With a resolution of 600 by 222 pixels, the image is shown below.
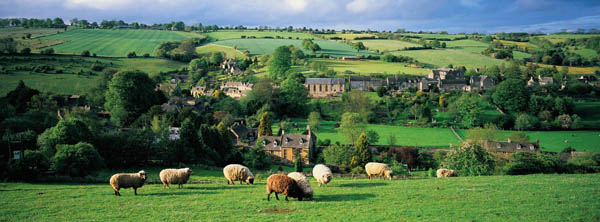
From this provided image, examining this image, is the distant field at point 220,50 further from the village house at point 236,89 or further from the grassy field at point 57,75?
the grassy field at point 57,75

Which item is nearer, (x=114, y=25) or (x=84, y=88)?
(x=84, y=88)

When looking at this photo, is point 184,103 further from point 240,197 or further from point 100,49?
point 240,197

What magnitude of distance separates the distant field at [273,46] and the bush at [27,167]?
Result: 104956mm

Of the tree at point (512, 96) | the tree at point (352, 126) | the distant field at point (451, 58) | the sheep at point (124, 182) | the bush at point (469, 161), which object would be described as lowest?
the bush at point (469, 161)

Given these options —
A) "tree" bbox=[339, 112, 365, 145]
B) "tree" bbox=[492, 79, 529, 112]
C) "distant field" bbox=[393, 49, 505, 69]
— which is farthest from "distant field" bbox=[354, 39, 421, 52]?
"tree" bbox=[339, 112, 365, 145]

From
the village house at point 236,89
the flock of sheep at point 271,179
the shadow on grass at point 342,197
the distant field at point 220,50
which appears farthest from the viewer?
the distant field at point 220,50

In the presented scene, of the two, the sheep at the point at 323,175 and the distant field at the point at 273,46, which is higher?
the distant field at the point at 273,46

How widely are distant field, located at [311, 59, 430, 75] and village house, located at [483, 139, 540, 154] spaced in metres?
52.7

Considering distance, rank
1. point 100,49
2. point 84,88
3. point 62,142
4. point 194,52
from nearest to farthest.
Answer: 1. point 62,142
2. point 84,88
3. point 100,49
4. point 194,52

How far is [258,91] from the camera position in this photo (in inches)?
Answer: 3105

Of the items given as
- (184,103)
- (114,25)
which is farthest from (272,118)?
(114,25)

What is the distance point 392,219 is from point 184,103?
220 feet

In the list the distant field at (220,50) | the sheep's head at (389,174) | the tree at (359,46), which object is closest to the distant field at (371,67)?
the tree at (359,46)

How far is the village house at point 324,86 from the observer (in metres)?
91.9
